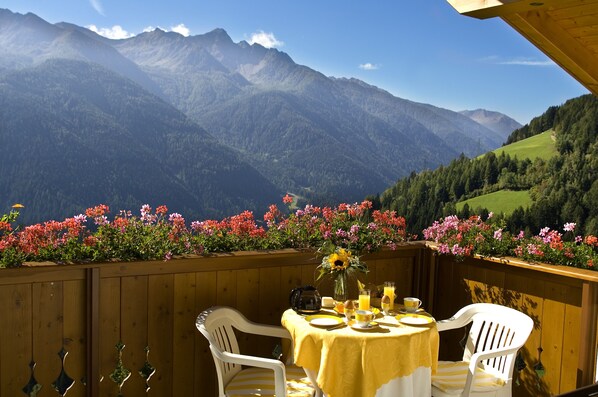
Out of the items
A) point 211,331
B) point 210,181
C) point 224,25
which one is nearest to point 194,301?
point 211,331

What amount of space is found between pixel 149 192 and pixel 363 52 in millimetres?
7635

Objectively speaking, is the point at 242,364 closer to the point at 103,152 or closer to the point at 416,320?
the point at 416,320

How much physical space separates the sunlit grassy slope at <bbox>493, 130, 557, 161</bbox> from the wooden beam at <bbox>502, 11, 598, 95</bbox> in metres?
2.68

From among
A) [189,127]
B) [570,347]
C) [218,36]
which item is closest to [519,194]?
[570,347]

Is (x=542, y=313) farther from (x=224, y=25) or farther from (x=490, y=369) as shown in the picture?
(x=224, y=25)

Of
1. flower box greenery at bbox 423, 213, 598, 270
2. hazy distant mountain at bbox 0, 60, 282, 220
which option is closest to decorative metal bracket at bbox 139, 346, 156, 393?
flower box greenery at bbox 423, 213, 598, 270

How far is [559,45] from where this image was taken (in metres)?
2.68

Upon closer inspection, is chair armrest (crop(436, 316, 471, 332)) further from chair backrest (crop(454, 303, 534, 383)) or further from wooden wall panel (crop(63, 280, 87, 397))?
wooden wall panel (crop(63, 280, 87, 397))

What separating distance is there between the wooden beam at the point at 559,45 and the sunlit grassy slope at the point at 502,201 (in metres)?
2.37

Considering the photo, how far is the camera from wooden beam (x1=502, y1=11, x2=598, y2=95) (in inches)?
99.4

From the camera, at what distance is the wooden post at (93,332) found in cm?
277

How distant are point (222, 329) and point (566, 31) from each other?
2366mm

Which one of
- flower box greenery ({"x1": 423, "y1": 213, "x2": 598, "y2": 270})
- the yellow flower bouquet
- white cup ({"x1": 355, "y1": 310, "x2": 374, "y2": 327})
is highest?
flower box greenery ({"x1": 423, "y1": 213, "x2": 598, "y2": 270})

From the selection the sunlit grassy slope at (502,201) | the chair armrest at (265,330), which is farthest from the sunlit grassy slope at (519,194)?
the chair armrest at (265,330)
